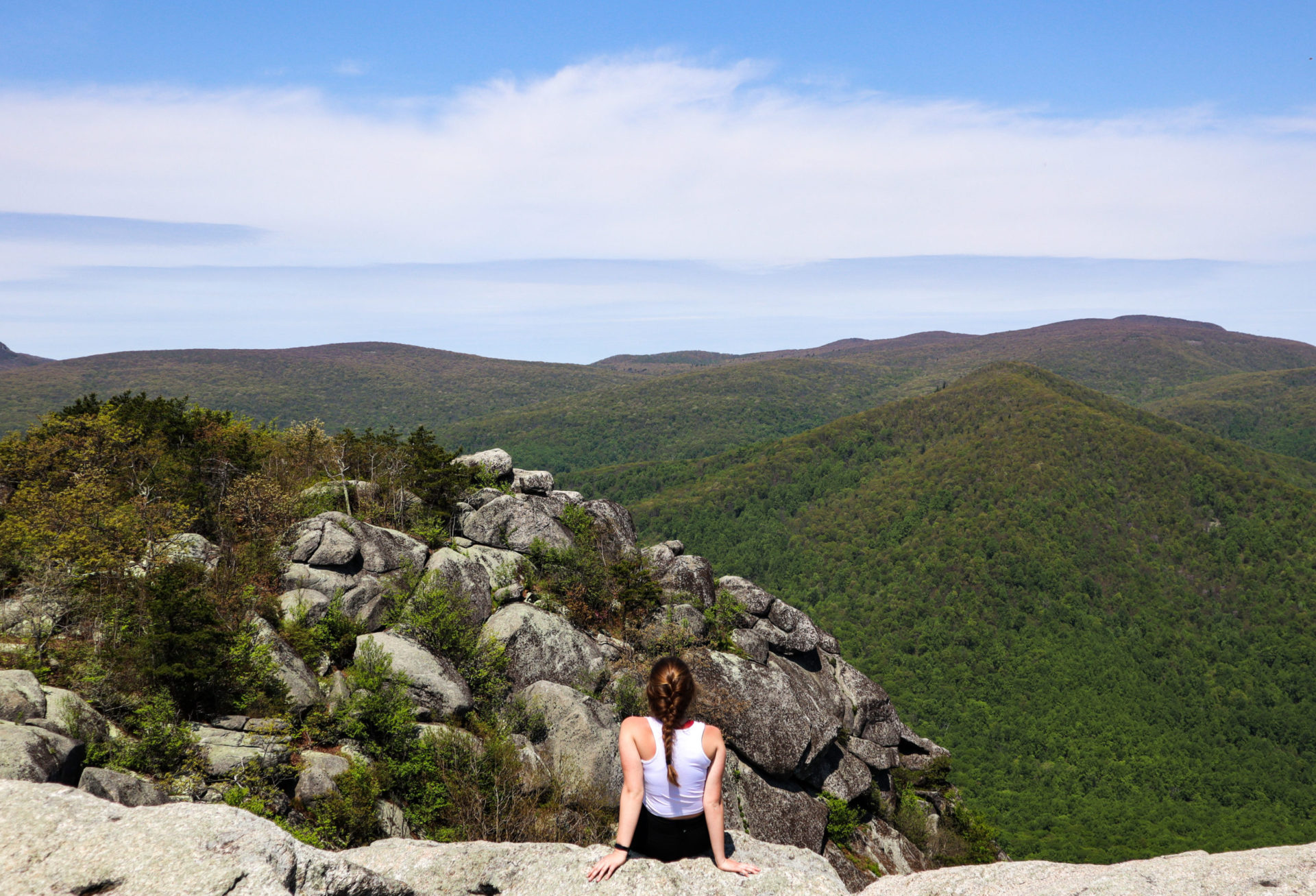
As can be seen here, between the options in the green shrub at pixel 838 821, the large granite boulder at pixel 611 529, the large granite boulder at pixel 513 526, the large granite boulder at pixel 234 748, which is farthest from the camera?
the large granite boulder at pixel 611 529

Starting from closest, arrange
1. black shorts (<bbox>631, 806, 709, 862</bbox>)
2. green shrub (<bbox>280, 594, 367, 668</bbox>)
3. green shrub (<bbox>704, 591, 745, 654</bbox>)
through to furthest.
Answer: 1. black shorts (<bbox>631, 806, 709, 862</bbox>)
2. green shrub (<bbox>280, 594, 367, 668</bbox>)
3. green shrub (<bbox>704, 591, 745, 654</bbox>)

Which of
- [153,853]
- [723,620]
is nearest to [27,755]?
[153,853]

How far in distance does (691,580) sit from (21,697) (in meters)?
23.4

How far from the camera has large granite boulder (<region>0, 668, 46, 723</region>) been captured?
39.6 ft

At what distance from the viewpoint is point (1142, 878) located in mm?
7172

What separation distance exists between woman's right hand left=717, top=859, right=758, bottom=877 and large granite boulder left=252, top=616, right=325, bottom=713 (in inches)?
566

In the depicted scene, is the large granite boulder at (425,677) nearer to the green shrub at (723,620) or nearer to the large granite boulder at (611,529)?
the green shrub at (723,620)

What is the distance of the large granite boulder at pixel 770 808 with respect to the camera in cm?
2352

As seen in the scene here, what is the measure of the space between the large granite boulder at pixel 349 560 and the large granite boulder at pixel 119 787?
10.3 m

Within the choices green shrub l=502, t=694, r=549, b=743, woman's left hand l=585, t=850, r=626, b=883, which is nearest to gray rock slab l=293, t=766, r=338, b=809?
green shrub l=502, t=694, r=549, b=743

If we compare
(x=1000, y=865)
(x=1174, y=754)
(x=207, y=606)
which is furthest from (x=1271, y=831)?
(x=207, y=606)

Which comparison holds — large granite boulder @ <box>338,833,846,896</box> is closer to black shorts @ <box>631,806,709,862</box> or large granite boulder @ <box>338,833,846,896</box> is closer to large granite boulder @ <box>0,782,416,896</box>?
black shorts @ <box>631,806,709,862</box>

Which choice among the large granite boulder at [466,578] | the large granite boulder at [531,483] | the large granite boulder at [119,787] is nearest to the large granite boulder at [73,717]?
the large granite boulder at [119,787]

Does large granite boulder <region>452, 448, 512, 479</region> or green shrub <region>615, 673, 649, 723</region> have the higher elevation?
large granite boulder <region>452, 448, 512, 479</region>
